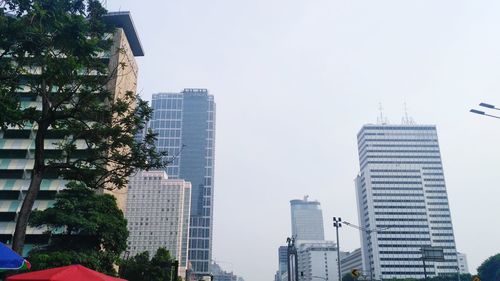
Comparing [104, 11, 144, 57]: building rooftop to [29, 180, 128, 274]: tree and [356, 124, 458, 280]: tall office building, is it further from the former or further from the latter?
[356, 124, 458, 280]: tall office building

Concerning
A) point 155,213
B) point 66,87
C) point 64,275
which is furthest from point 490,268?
point 155,213

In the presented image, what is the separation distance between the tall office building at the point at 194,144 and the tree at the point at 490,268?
326 feet

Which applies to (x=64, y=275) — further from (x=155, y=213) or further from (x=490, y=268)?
(x=155, y=213)

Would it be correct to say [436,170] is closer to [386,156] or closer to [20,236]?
[386,156]

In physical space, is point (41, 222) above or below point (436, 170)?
below

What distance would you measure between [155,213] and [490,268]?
92468 millimetres

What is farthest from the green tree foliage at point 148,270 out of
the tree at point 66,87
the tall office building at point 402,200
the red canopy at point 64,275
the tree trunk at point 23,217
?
the tall office building at point 402,200

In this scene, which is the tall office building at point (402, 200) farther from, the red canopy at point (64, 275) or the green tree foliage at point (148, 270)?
the red canopy at point (64, 275)

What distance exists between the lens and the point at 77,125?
468 inches

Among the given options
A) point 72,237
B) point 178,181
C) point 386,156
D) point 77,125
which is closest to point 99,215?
point 72,237

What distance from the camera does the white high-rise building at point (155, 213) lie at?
125 metres

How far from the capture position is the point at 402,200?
151 m

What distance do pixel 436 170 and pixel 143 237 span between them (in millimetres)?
111660

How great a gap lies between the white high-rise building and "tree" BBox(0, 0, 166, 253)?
116 m
